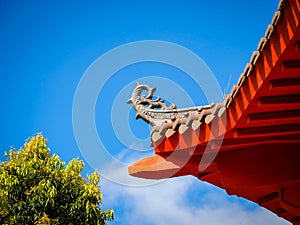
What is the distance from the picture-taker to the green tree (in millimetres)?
8641

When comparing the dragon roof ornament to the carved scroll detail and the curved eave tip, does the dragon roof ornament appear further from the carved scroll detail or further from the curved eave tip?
the curved eave tip

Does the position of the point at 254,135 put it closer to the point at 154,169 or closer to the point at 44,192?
the point at 154,169

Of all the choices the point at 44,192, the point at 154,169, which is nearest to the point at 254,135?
the point at 154,169

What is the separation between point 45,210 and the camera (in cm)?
872

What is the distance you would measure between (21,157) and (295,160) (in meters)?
6.12

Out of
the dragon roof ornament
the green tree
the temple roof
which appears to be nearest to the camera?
the temple roof

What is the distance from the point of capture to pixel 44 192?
8688mm

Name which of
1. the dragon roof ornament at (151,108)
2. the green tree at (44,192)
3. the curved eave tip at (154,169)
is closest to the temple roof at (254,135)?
the curved eave tip at (154,169)

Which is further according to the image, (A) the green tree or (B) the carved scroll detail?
(A) the green tree

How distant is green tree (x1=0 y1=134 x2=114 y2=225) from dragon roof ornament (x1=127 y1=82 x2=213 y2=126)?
334 centimetres

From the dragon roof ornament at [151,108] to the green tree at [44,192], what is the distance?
3.34 metres

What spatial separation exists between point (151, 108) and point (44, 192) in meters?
3.62

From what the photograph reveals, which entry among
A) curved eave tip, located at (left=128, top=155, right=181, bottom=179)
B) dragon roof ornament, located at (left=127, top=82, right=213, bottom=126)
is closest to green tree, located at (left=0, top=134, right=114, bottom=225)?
dragon roof ornament, located at (left=127, top=82, right=213, bottom=126)

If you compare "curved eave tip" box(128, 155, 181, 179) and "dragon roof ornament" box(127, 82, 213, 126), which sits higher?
"dragon roof ornament" box(127, 82, 213, 126)
